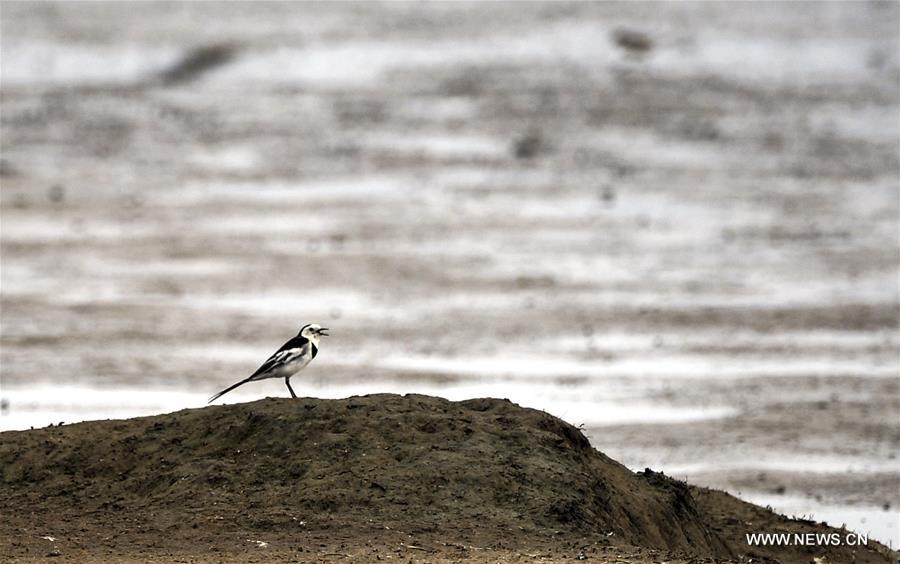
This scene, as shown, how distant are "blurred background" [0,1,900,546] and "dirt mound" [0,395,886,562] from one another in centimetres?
304

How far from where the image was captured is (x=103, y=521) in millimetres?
10953

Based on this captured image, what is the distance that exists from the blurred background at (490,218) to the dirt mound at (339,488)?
3041mm

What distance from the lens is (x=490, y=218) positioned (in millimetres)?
25422

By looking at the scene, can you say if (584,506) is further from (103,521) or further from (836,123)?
(836,123)

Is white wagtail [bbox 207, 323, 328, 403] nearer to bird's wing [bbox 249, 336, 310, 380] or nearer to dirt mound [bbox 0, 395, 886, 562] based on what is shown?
bird's wing [bbox 249, 336, 310, 380]

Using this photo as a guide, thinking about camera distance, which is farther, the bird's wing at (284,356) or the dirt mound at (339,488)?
the bird's wing at (284,356)

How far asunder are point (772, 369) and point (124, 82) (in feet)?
48.6

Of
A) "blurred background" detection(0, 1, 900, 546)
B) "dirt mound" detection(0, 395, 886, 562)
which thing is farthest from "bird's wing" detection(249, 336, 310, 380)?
"blurred background" detection(0, 1, 900, 546)

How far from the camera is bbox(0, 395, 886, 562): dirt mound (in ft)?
34.0

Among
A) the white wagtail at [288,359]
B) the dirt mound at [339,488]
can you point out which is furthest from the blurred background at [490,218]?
the white wagtail at [288,359]

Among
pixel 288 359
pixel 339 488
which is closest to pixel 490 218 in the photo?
pixel 288 359

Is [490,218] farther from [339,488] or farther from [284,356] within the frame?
[339,488]

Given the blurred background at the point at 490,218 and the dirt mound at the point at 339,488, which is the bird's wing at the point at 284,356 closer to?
the dirt mound at the point at 339,488

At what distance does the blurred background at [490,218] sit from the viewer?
57.2ft
